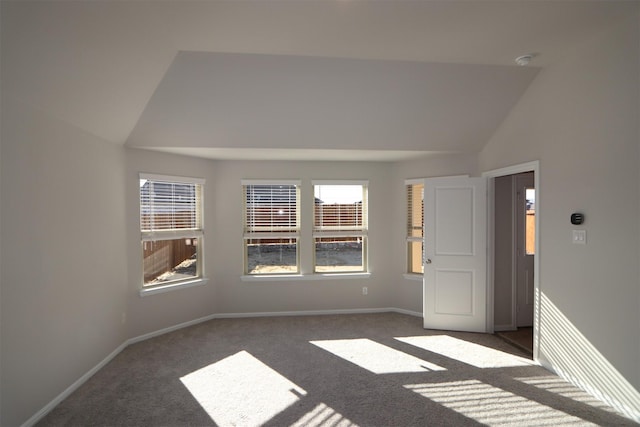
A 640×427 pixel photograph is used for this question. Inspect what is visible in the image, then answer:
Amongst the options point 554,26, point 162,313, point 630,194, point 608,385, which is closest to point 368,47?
point 554,26

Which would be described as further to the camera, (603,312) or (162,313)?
(162,313)

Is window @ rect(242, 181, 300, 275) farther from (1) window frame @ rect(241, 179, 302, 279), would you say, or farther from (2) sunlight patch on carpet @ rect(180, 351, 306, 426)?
(2) sunlight patch on carpet @ rect(180, 351, 306, 426)

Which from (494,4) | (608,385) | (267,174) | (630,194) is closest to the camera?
(494,4)

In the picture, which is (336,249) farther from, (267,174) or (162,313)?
(162,313)

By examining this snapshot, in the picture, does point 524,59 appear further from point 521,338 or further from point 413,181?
point 521,338

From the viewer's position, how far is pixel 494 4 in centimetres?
228

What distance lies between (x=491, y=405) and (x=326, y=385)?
1356 mm

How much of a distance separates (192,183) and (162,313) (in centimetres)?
174

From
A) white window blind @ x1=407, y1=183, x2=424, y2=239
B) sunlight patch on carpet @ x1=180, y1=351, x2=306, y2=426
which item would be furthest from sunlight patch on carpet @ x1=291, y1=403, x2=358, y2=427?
white window blind @ x1=407, y1=183, x2=424, y2=239

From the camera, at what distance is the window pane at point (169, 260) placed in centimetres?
435

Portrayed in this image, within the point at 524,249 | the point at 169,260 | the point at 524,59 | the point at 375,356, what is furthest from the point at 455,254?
the point at 169,260

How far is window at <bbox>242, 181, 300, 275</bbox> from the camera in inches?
203

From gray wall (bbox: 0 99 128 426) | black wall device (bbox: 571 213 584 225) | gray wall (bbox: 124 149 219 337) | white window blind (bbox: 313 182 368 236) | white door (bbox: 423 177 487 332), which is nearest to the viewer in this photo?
gray wall (bbox: 0 99 128 426)

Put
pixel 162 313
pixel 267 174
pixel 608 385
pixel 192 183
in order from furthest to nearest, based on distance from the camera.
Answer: pixel 267 174 → pixel 192 183 → pixel 162 313 → pixel 608 385
